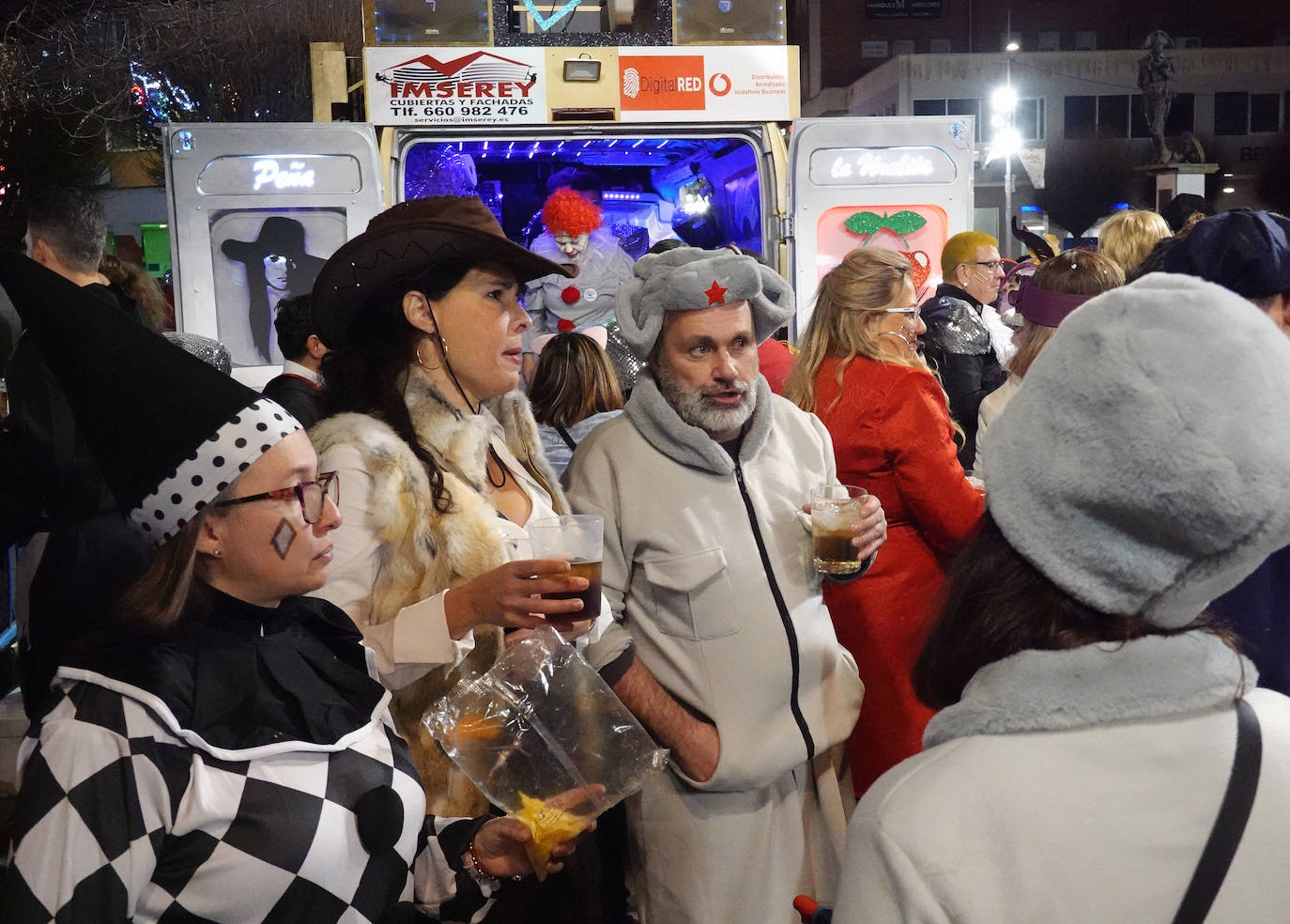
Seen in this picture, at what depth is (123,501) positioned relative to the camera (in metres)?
1.65

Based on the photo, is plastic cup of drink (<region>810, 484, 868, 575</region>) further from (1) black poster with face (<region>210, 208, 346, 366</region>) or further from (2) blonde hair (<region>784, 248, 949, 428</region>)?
(1) black poster with face (<region>210, 208, 346, 366</region>)

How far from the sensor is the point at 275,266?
20.6ft

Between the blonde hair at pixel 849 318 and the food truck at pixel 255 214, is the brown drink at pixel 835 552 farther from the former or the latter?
the food truck at pixel 255 214

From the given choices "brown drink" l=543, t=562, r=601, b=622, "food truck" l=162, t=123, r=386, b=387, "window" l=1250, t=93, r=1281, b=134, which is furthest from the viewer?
"window" l=1250, t=93, r=1281, b=134

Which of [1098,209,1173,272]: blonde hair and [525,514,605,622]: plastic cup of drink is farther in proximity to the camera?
[1098,209,1173,272]: blonde hair

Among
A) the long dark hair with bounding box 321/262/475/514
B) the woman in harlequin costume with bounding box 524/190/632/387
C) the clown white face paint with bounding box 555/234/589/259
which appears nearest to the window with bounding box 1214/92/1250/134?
the woman in harlequin costume with bounding box 524/190/632/387

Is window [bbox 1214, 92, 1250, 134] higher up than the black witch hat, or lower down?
higher up

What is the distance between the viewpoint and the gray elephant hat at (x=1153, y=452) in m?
1.07

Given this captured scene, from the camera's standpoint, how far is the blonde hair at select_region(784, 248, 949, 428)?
3.35 metres

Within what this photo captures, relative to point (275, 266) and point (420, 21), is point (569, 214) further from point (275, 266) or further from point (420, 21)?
point (275, 266)

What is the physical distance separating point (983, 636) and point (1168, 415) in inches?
11.8

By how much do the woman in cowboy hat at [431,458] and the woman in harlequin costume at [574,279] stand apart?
5.47 meters

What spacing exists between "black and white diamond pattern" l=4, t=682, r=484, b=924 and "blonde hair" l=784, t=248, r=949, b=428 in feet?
6.72

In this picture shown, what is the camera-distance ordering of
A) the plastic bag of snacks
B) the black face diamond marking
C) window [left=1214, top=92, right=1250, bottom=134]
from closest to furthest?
the black face diamond marking → the plastic bag of snacks → window [left=1214, top=92, right=1250, bottom=134]
